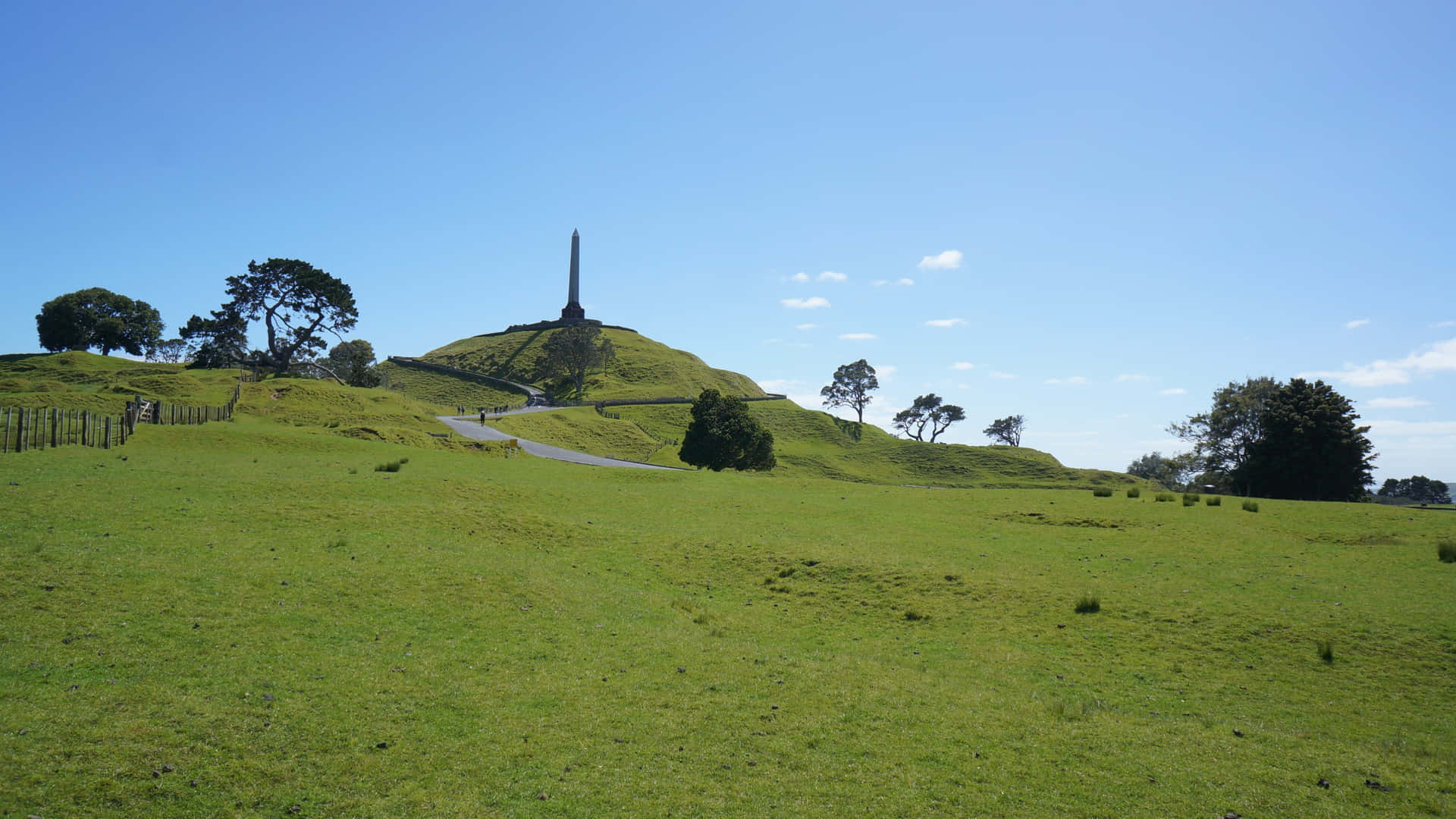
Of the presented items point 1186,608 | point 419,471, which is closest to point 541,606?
point 1186,608

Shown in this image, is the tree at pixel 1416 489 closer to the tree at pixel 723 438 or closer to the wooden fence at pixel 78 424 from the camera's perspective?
the tree at pixel 723 438

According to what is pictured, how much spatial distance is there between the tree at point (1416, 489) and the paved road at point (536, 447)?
152 m

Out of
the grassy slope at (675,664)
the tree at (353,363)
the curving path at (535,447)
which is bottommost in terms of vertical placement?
the grassy slope at (675,664)

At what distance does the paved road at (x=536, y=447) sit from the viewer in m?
60.7

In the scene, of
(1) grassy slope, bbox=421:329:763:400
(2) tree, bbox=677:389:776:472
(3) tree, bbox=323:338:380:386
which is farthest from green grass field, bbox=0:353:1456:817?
(1) grassy slope, bbox=421:329:763:400

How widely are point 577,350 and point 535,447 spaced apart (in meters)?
78.8

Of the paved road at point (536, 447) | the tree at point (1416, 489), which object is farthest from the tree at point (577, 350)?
the tree at point (1416, 489)

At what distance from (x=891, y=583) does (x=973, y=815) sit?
10.8 meters

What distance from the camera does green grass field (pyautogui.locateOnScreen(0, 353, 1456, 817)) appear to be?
9.03 m

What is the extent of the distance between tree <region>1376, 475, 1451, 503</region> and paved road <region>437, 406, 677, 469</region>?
15160cm

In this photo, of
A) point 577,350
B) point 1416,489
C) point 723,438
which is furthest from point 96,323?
point 1416,489

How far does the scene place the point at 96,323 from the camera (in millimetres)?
108375

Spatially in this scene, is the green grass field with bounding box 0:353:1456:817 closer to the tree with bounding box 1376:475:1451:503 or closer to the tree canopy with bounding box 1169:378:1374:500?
the tree canopy with bounding box 1169:378:1374:500

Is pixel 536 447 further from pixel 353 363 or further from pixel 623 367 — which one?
pixel 623 367
